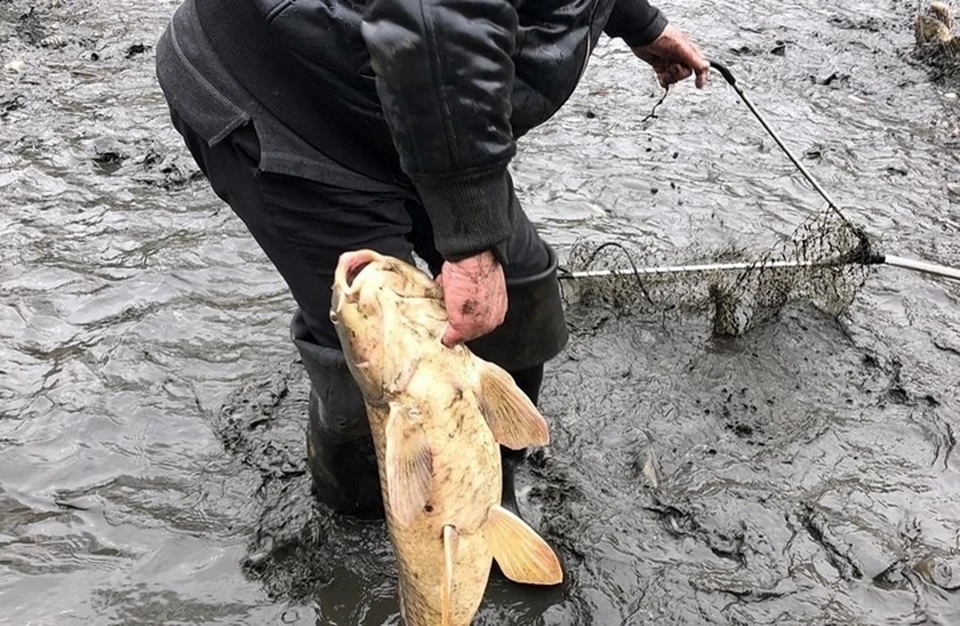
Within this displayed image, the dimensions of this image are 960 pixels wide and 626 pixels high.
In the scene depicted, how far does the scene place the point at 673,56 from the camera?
3941mm

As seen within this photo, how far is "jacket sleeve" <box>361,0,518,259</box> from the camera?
202 centimetres

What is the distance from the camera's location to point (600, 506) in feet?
12.1

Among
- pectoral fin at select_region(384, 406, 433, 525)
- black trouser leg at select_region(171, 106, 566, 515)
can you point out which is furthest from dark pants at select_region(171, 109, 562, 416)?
pectoral fin at select_region(384, 406, 433, 525)

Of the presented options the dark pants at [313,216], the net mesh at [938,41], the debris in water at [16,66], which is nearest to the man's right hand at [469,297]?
the dark pants at [313,216]

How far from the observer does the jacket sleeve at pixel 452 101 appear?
2020 millimetres

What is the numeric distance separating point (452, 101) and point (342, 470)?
1.77m

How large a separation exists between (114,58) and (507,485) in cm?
676

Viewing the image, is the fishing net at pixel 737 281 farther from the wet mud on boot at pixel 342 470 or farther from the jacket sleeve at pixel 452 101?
Answer: the jacket sleeve at pixel 452 101

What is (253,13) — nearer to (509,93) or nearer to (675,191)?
(509,93)

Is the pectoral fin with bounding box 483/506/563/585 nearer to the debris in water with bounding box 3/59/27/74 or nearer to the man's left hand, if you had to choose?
the man's left hand

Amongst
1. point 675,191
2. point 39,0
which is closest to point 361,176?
Result: point 675,191

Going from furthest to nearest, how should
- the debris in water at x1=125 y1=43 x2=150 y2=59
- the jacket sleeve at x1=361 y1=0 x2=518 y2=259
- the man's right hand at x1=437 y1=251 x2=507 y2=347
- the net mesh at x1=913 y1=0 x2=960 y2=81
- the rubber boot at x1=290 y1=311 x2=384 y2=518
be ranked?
the debris in water at x1=125 y1=43 x2=150 y2=59 → the net mesh at x1=913 y1=0 x2=960 y2=81 → the rubber boot at x1=290 y1=311 x2=384 y2=518 → the man's right hand at x1=437 y1=251 x2=507 y2=347 → the jacket sleeve at x1=361 y1=0 x2=518 y2=259

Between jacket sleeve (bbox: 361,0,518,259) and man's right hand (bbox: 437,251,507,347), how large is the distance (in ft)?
0.13

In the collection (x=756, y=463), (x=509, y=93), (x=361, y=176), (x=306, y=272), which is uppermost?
(x=509, y=93)
